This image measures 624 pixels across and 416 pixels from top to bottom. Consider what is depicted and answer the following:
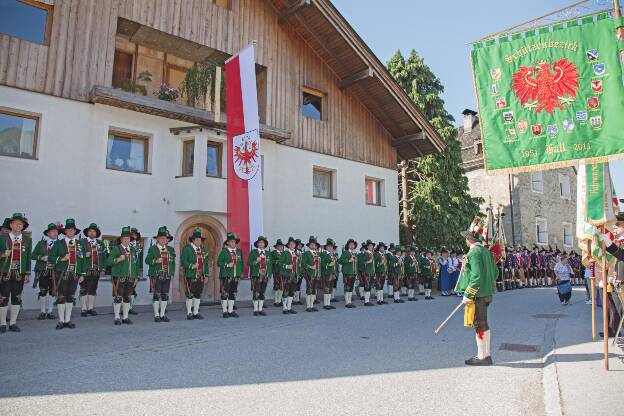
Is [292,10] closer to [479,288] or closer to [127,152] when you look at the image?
[127,152]

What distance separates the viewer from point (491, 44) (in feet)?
25.8

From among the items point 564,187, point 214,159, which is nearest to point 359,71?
point 214,159

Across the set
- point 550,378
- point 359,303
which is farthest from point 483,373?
point 359,303

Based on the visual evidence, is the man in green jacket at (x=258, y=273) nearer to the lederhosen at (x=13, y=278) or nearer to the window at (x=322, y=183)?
the lederhosen at (x=13, y=278)

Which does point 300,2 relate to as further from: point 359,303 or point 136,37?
point 359,303

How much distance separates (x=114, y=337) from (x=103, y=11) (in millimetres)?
10184

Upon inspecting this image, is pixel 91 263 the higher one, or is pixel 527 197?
pixel 527 197

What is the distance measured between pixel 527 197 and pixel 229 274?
84.2 ft

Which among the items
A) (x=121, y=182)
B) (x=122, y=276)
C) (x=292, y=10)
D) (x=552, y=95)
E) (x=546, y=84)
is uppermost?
(x=292, y=10)

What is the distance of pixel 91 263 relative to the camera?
→ 34.5ft

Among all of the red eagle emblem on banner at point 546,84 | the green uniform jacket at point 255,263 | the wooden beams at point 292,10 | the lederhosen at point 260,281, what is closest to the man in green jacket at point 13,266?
the green uniform jacket at point 255,263

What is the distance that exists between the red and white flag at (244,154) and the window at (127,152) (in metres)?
2.96

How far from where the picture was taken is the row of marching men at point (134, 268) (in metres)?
9.07

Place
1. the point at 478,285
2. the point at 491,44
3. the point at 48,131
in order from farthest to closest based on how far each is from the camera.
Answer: the point at 48,131 → the point at 491,44 → the point at 478,285
